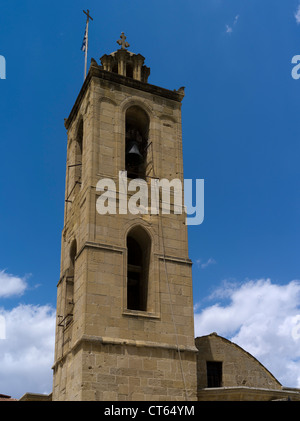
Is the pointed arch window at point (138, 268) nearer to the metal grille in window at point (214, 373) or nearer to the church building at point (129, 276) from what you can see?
the church building at point (129, 276)

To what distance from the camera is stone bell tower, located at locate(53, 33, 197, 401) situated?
19.3 metres

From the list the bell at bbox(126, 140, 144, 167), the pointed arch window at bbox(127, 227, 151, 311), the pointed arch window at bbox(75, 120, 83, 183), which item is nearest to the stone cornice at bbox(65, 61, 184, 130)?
the pointed arch window at bbox(75, 120, 83, 183)

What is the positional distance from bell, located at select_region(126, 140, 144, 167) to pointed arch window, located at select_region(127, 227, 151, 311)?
3715 mm

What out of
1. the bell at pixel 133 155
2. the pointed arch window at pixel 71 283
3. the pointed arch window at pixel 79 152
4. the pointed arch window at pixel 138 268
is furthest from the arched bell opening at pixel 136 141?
the pointed arch window at pixel 71 283

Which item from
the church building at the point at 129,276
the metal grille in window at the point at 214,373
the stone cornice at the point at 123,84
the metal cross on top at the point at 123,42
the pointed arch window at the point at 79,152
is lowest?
the metal grille in window at the point at 214,373

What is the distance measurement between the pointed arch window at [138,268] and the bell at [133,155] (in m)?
3.72

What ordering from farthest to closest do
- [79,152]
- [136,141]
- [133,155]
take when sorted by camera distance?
[79,152]
[136,141]
[133,155]

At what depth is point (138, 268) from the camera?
22750 millimetres

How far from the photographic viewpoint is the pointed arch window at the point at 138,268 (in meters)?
22.2

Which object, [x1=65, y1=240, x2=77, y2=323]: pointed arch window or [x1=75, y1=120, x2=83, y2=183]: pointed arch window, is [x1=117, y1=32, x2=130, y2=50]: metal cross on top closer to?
[x1=75, y1=120, x2=83, y2=183]: pointed arch window

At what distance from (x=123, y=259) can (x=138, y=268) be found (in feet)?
5.74

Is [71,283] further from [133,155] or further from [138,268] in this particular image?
[133,155]

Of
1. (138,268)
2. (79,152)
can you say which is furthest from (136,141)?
(138,268)
